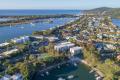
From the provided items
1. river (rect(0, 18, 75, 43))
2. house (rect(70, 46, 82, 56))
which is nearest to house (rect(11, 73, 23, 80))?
house (rect(70, 46, 82, 56))

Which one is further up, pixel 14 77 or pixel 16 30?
pixel 14 77

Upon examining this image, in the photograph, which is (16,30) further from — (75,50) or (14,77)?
(14,77)

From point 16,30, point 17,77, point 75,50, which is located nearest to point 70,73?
point 17,77

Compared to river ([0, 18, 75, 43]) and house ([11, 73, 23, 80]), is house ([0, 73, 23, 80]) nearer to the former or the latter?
house ([11, 73, 23, 80])

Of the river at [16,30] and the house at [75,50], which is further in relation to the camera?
the river at [16,30]

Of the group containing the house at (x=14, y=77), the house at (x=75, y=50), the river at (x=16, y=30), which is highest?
the house at (x=14, y=77)

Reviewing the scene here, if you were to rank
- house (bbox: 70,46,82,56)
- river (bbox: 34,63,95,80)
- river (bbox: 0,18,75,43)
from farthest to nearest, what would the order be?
river (bbox: 0,18,75,43) < house (bbox: 70,46,82,56) < river (bbox: 34,63,95,80)

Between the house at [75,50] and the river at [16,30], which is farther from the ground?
the house at [75,50]

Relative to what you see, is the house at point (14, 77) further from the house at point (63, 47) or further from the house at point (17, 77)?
the house at point (63, 47)

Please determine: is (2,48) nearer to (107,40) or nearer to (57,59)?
(57,59)

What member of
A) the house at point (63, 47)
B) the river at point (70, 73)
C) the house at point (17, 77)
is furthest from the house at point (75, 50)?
the house at point (17, 77)

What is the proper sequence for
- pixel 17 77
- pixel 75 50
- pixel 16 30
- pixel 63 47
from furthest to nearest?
pixel 16 30 → pixel 63 47 → pixel 75 50 → pixel 17 77
